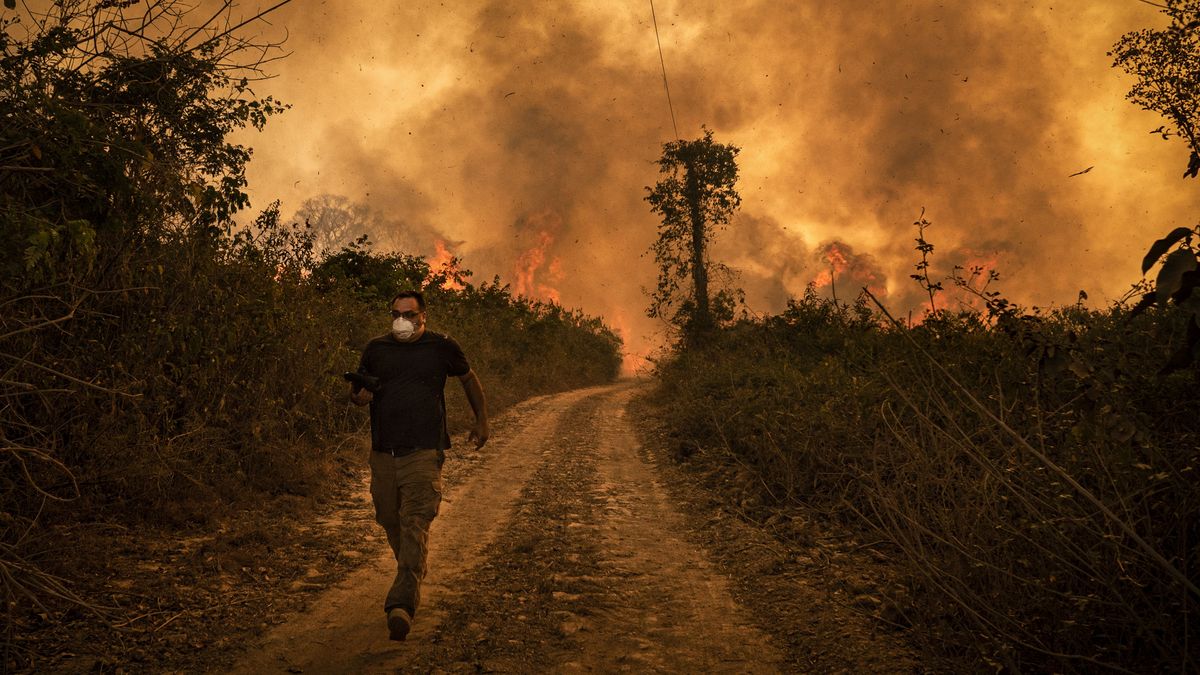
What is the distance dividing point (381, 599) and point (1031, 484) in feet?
14.6

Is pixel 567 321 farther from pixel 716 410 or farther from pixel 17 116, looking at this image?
pixel 17 116

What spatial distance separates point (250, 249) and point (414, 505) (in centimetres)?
579

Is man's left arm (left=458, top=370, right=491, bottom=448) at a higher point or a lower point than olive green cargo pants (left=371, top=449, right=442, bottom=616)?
higher

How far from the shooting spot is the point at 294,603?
5.03m

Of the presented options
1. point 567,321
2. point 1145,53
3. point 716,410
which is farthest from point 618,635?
point 567,321

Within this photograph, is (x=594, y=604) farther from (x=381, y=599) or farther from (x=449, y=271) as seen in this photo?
(x=449, y=271)

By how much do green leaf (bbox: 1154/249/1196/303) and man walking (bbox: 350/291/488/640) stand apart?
4329 millimetres

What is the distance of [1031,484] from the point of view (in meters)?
3.51

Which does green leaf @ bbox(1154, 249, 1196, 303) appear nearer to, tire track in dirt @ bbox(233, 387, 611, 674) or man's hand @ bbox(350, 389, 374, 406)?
tire track in dirt @ bbox(233, 387, 611, 674)

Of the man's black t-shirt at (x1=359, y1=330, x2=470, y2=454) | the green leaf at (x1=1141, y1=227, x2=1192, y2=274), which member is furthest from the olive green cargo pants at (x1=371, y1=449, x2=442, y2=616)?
the green leaf at (x1=1141, y1=227, x2=1192, y2=274)

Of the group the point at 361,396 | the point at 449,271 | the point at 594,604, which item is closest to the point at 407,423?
the point at 361,396

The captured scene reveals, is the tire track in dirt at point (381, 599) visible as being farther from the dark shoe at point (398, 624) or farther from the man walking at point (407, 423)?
the man walking at point (407, 423)

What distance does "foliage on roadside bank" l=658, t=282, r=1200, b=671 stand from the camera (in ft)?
9.48

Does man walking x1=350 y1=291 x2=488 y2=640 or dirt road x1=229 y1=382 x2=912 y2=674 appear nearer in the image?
dirt road x1=229 y1=382 x2=912 y2=674
